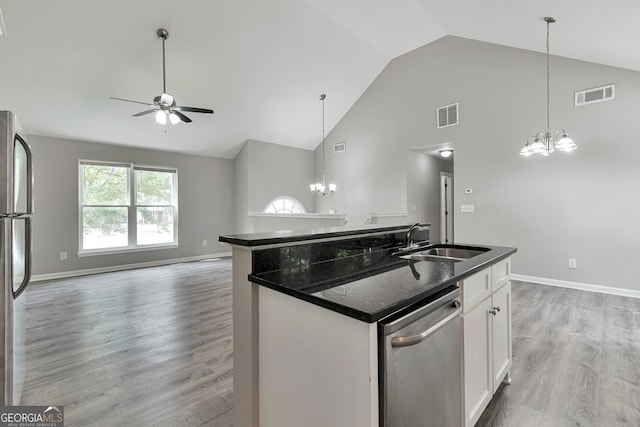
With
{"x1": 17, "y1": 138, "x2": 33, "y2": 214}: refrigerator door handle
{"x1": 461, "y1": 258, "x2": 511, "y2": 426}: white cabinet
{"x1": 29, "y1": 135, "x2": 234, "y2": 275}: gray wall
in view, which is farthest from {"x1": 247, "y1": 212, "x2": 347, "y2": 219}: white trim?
{"x1": 17, "y1": 138, "x2": 33, "y2": 214}: refrigerator door handle

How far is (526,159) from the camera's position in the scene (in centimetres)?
471

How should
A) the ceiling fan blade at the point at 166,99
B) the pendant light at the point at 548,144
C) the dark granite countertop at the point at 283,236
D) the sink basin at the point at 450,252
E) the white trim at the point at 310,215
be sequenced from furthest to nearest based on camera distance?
1. the white trim at the point at 310,215
2. the ceiling fan blade at the point at 166,99
3. the pendant light at the point at 548,144
4. the sink basin at the point at 450,252
5. the dark granite countertop at the point at 283,236

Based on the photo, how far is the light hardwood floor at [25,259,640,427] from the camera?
5.83 ft

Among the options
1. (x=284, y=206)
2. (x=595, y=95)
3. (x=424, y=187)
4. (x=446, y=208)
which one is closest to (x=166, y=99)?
(x=284, y=206)

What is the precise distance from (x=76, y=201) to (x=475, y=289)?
662 cm

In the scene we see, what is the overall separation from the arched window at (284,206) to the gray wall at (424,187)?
9.88 feet

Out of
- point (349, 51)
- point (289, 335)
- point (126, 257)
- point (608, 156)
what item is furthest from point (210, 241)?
point (608, 156)

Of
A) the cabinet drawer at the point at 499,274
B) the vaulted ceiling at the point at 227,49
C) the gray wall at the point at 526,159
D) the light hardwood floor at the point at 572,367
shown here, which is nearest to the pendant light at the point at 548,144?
the gray wall at the point at 526,159

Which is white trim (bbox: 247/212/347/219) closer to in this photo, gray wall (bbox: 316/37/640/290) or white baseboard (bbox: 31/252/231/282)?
white baseboard (bbox: 31/252/231/282)

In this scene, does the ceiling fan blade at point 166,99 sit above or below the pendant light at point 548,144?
above

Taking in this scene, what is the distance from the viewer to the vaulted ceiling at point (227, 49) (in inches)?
131

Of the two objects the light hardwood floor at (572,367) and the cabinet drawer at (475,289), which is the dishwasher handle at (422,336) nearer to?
the cabinet drawer at (475,289)

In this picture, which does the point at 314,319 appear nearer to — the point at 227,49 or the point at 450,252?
the point at 450,252

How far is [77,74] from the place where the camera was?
4195mm
